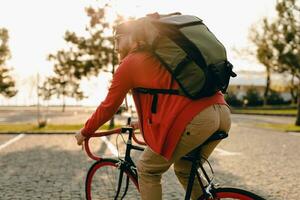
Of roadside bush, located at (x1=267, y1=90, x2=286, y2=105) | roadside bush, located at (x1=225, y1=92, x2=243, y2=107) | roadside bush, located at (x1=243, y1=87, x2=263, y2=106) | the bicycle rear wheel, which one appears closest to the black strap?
the bicycle rear wheel

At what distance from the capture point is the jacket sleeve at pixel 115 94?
10.9 ft

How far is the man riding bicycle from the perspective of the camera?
318 cm

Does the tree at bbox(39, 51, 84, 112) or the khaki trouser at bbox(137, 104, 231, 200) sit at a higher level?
the khaki trouser at bbox(137, 104, 231, 200)

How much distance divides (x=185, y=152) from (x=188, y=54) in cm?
63

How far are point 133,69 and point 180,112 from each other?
0.41 meters

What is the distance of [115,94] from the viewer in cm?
340

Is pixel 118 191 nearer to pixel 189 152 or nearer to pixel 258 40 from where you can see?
pixel 189 152

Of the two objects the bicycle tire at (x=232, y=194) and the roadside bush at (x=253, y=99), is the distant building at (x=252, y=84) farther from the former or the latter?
the bicycle tire at (x=232, y=194)

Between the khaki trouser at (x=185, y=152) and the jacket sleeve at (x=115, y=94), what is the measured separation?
364mm

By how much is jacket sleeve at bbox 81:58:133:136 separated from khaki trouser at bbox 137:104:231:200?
36 centimetres

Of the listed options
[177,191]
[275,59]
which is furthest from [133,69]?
[275,59]

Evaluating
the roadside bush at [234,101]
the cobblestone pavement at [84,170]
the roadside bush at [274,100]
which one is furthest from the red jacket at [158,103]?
the roadside bush at [274,100]

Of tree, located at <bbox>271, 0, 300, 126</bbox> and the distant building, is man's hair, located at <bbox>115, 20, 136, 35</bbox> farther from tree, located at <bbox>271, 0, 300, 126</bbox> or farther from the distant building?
the distant building

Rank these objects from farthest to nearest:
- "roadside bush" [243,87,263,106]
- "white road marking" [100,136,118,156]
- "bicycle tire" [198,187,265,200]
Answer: "roadside bush" [243,87,263,106]
"white road marking" [100,136,118,156]
"bicycle tire" [198,187,265,200]
